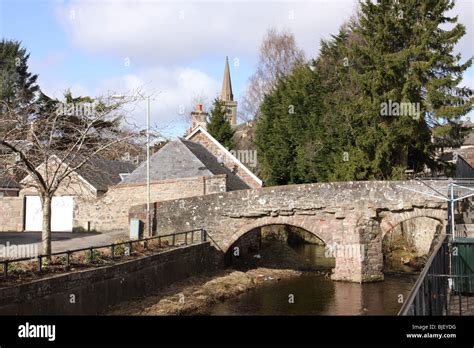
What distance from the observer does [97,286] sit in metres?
12.6

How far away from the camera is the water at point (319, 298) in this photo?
48.6ft

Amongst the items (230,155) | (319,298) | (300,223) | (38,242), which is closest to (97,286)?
(319,298)

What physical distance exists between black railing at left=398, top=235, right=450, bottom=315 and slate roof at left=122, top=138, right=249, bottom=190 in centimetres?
1605

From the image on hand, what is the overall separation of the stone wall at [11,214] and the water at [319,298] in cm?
1423

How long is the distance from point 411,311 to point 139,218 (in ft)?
56.5

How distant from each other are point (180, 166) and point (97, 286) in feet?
43.4

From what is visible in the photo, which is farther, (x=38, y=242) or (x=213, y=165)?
(x=213, y=165)

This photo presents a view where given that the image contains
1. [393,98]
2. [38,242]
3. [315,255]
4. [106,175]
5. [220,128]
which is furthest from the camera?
[220,128]

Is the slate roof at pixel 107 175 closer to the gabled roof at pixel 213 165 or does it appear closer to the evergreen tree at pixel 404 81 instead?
the gabled roof at pixel 213 165

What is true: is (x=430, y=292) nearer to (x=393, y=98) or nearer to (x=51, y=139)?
(x=51, y=139)

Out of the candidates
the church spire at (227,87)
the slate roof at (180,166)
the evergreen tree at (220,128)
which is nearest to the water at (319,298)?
the slate roof at (180,166)

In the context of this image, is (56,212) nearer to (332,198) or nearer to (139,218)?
(139,218)

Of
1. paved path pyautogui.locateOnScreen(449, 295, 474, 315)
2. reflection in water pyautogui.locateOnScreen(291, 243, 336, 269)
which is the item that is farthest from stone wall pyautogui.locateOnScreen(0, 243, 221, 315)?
paved path pyautogui.locateOnScreen(449, 295, 474, 315)
